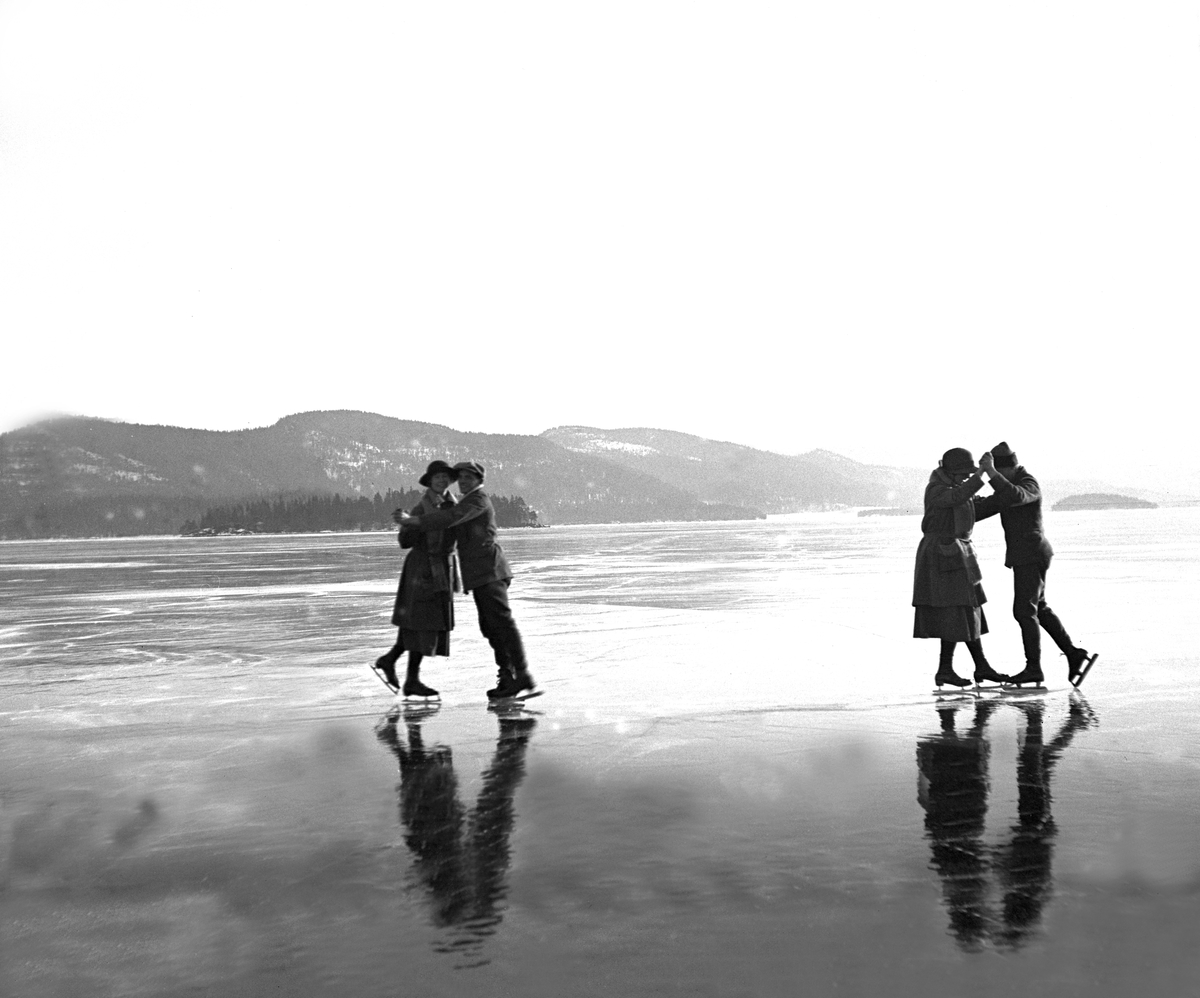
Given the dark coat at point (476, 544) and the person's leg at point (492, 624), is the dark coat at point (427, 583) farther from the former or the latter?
the person's leg at point (492, 624)

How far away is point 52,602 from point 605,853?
21.9 m

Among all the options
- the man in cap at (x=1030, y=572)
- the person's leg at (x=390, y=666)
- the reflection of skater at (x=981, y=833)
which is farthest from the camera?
the person's leg at (x=390, y=666)

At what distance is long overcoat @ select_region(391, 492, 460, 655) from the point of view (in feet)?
30.8

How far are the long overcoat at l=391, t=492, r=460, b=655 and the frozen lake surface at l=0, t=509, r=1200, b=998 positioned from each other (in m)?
0.77

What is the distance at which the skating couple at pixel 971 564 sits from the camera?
923 centimetres

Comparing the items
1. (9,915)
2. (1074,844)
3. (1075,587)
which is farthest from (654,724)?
(1075,587)

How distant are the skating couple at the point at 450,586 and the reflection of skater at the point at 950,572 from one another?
137 inches

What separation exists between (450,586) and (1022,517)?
505cm

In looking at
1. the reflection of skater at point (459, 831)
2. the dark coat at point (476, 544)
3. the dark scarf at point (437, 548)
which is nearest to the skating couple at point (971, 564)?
the dark coat at point (476, 544)

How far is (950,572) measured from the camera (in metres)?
9.33

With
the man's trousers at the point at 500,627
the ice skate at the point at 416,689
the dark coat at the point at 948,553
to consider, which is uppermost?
the dark coat at the point at 948,553

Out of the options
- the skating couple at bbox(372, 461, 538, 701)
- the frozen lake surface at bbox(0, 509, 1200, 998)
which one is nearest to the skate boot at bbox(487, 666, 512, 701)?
the skating couple at bbox(372, 461, 538, 701)

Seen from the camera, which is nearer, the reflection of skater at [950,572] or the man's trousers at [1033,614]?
the reflection of skater at [950,572]

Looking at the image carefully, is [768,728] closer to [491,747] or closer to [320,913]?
[491,747]
